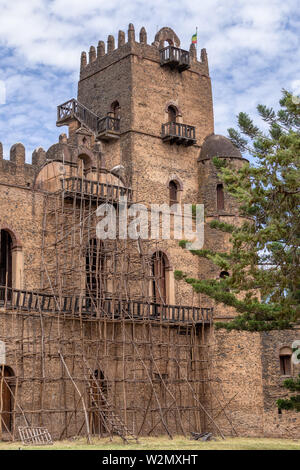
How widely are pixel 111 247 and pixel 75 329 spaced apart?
11.8 feet

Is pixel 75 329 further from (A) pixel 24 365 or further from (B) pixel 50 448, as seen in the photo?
(B) pixel 50 448

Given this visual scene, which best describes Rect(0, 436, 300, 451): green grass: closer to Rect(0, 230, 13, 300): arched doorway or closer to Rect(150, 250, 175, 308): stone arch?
Rect(150, 250, 175, 308): stone arch

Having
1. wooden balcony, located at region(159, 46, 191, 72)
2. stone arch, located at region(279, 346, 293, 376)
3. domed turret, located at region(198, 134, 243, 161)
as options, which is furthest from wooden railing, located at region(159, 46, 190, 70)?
stone arch, located at region(279, 346, 293, 376)

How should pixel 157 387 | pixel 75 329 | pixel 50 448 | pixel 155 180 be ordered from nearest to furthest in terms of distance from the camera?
pixel 50 448 → pixel 75 329 → pixel 157 387 → pixel 155 180

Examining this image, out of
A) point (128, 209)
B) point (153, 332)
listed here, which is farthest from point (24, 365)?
point (128, 209)

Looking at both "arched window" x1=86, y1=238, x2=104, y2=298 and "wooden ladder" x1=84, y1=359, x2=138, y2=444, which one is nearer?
"wooden ladder" x1=84, y1=359, x2=138, y2=444

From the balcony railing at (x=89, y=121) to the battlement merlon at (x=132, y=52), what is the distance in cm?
265

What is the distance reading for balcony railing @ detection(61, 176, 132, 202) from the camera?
25219 millimetres

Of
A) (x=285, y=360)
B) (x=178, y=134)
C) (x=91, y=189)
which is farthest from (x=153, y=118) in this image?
(x=285, y=360)

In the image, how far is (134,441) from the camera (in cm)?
2222

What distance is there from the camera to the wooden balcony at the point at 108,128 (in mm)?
29184

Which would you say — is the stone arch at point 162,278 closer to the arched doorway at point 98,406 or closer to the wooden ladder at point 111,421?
the arched doorway at point 98,406

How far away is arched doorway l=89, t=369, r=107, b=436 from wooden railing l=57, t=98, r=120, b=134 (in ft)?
32.1
